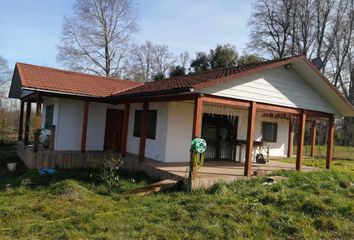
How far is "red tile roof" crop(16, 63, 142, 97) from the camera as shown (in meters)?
11.2

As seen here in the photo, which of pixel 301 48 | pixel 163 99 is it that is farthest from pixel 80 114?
pixel 301 48

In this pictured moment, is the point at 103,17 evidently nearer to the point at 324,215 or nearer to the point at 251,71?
the point at 251,71

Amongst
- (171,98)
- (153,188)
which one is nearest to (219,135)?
(171,98)

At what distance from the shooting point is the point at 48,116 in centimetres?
1423

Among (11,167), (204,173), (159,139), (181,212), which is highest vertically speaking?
(159,139)

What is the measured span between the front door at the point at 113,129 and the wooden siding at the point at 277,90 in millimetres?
6283

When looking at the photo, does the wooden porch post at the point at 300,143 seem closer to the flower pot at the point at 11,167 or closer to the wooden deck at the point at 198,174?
the wooden deck at the point at 198,174

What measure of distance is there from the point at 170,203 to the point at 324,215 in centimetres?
299

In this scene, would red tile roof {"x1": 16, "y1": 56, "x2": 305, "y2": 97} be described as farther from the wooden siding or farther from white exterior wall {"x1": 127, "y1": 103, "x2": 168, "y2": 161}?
white exterior wall {"x1": 127, "y1": 103, "x2": 168, "y2": 161}

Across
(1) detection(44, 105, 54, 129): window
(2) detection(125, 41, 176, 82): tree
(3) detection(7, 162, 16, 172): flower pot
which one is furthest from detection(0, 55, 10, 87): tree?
(3) detection(7, 162, 16, 172): flower pot

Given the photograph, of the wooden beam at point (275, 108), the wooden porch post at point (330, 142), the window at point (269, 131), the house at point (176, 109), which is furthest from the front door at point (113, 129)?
the wooden porch post at point (330, 142)

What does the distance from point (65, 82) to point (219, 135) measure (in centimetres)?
621

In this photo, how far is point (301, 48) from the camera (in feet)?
109

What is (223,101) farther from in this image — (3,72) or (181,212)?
(3,72)
